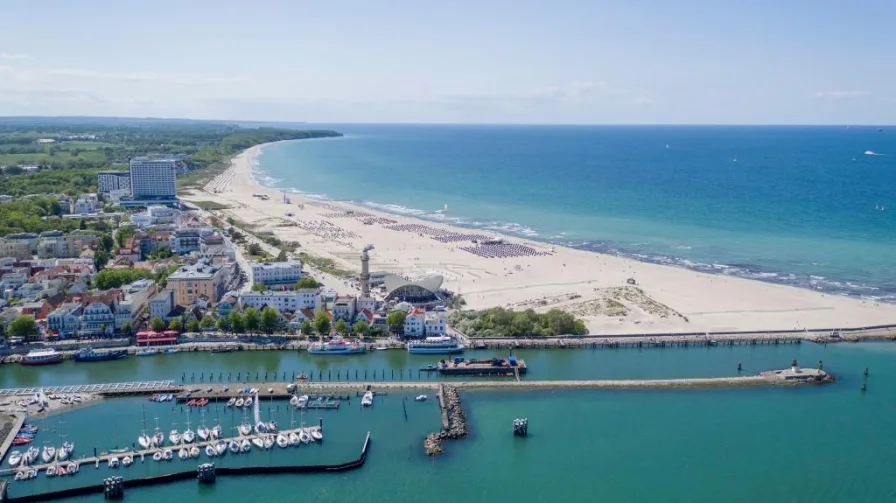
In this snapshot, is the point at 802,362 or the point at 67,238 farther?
the point at 67,238

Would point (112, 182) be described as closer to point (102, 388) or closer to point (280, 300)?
point (280, 300)

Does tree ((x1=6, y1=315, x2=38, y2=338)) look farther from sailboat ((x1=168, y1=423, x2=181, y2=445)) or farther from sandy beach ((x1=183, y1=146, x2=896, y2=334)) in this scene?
sandy beach ((x1=183, y1=146, x2=896, y2=334))

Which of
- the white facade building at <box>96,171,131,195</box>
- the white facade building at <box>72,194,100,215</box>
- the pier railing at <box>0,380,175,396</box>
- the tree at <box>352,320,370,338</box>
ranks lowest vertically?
the pier railing at <box>0,380,175,396</box>

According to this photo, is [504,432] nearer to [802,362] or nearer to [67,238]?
[802,362]

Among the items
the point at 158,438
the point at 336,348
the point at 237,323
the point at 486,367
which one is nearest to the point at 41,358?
the point at 237,323

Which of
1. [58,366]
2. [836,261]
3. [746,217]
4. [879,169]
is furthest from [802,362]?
[879,169]

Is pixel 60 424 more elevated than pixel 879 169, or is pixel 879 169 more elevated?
pixel 879 169

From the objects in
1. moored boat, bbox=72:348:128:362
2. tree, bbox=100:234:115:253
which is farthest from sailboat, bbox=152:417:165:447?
tree, bbox=100:234:115:253

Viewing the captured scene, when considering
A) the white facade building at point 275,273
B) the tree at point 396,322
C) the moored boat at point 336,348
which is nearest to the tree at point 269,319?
the moored boat at point 336,348
